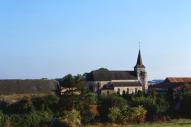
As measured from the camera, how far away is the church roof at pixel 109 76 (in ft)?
335

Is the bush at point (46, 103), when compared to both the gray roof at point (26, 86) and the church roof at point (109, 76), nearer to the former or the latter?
the gray roof at point (26, 86)

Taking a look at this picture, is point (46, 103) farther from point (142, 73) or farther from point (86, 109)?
point (142, 73)

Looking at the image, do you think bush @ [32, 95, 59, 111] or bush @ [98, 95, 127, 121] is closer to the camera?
bush @ [98, 95, 127, 121]

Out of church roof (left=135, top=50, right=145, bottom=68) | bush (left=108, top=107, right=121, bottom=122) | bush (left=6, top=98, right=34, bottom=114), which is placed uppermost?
church roof (left=135, top=50, right=145, bottom=68)

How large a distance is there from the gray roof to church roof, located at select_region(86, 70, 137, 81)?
2830 cm

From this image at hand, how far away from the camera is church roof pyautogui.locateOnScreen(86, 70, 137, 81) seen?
102 m

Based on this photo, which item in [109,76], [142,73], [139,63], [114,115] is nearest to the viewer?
[114,115]

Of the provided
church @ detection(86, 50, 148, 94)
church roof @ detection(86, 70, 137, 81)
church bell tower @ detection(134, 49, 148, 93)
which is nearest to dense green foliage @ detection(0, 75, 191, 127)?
church @ detection(86, 50, 148, 94)

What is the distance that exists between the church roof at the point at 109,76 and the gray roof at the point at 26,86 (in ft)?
92.8

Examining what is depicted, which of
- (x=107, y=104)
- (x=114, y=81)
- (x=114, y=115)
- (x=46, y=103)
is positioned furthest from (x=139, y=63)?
(x=114, y=115)

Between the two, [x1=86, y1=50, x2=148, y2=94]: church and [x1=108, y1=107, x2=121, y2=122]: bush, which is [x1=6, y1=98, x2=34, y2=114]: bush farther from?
[x1=86, y1=50, x2=148, y2=94]: church

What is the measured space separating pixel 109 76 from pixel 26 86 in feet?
111

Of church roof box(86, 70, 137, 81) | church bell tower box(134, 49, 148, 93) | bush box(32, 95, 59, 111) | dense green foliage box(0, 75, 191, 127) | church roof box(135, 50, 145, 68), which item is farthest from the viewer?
church roof box(135, 50, 145, 68)

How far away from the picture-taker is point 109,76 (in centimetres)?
10262
